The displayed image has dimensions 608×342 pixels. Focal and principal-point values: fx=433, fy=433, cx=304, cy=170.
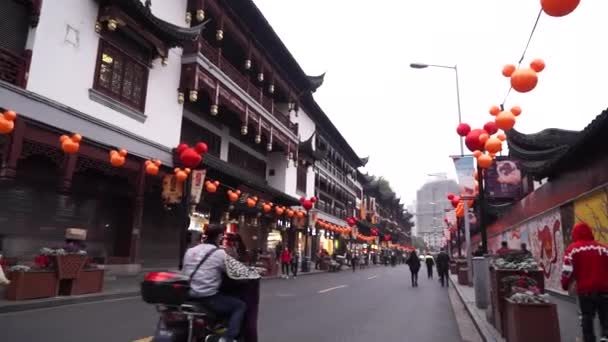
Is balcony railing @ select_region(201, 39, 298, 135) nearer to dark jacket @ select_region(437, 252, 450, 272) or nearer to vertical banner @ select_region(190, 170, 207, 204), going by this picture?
vertical banner @ select_region(190, 170, 207, 204)

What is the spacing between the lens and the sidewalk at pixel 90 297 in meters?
9.54

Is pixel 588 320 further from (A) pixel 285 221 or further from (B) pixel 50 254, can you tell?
(A) pixel 285 221

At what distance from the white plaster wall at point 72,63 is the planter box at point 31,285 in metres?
5.71

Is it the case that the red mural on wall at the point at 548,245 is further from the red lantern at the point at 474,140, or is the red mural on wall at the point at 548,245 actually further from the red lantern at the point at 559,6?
the red lantern at the point at 559,6

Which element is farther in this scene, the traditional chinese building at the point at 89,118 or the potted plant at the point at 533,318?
the traditional chinese building at the point at 89,118

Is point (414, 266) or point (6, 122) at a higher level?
point (6, 122)

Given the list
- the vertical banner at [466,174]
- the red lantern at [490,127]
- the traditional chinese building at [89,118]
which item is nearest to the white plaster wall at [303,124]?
the traditional chinese building at [89,118]

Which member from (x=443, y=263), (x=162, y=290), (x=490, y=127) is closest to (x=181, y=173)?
(x=490, y=127)

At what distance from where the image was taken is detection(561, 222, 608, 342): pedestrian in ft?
19.1

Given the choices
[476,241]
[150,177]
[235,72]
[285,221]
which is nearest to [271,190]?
[285,221]

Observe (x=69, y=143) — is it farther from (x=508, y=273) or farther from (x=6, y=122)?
(x=508, y=273)

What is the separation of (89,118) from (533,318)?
564 inches

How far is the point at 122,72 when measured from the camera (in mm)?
16781

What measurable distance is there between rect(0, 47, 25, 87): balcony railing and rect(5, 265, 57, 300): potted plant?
5452 millimetres
